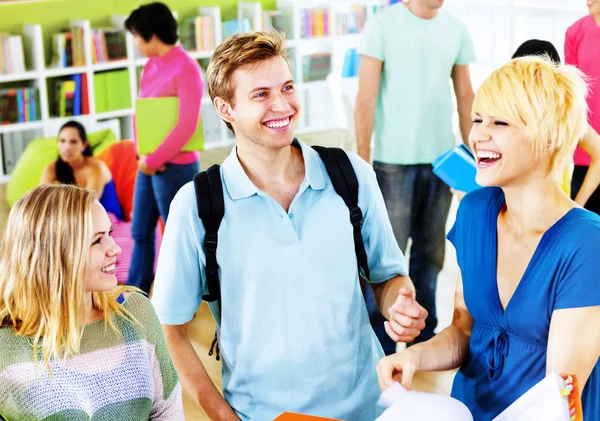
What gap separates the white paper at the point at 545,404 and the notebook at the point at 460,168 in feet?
5.08

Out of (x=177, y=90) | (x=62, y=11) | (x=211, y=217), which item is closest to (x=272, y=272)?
(x=211, y=217)

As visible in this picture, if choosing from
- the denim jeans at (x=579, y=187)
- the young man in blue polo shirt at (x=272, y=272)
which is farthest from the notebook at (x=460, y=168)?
the denim jeans at (x=579, y=187)

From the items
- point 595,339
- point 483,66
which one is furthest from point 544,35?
point 595,339

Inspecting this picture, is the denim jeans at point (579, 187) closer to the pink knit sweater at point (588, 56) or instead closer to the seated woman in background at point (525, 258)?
the pink knit sweater at point (588, 56)

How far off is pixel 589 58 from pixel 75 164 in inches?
106

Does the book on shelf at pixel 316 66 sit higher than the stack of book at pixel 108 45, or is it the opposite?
the stack of book at pixel 108 45

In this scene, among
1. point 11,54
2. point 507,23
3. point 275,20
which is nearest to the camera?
→ point 11,54

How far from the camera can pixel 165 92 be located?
4.53 metres

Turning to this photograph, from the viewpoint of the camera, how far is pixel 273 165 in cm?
204

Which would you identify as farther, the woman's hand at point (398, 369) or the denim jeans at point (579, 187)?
the denim jeans at point (579, 187)

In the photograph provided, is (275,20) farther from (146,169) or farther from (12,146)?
(12,146)

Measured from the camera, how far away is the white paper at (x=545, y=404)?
1.39 meters

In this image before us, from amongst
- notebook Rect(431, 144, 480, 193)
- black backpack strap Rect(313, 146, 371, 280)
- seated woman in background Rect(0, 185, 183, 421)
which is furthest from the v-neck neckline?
notebook Rect(431, 144, 480, 193)

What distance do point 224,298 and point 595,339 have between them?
0.79 meters
